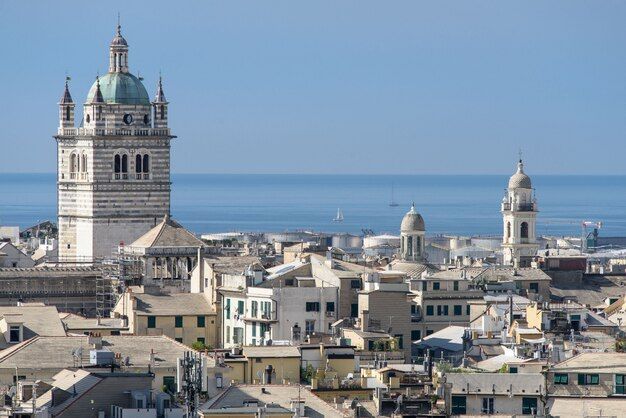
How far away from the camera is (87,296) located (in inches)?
3014

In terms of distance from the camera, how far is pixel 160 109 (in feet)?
292

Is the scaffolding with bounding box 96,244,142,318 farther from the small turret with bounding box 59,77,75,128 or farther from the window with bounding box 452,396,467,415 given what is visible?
the window with bounding box 452,396,467,415

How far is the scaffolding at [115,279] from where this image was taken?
7450 cm

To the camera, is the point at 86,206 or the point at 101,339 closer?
the point at 101,339

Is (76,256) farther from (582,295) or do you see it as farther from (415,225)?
(582,295)

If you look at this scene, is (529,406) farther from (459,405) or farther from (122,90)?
(122,90)

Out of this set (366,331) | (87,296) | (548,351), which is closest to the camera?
(548,351)

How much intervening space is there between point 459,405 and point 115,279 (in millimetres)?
32606

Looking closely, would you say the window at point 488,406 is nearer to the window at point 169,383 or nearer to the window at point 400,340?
the window at point 169,383

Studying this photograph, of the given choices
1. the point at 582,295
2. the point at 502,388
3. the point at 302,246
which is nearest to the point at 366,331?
the point at 502,388

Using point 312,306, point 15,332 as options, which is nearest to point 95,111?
point 312,306

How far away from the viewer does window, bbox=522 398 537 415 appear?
145ft

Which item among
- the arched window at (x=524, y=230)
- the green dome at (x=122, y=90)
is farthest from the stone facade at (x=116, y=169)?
the arched window at (x=524, y=230)

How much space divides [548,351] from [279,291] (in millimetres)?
11975
